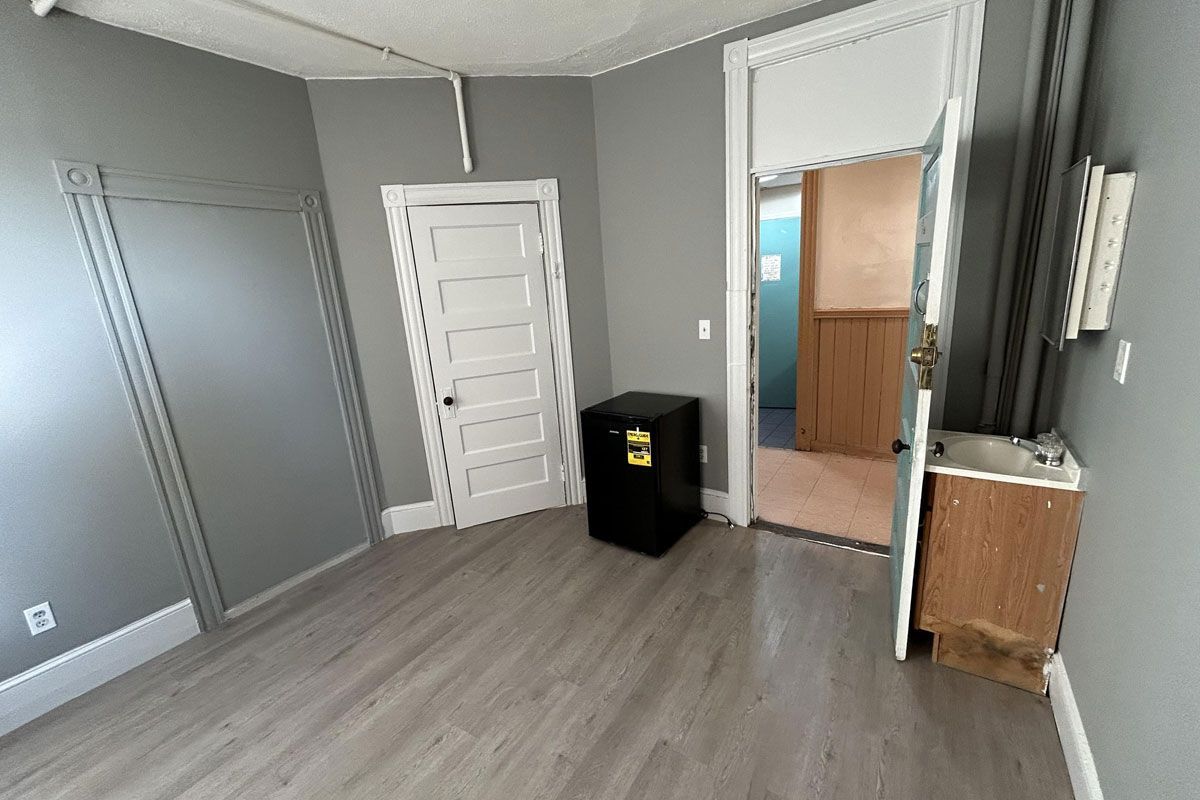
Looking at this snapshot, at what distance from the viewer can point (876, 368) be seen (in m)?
3.72

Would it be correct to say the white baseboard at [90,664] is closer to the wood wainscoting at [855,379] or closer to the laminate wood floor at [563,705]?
the laminate wood floor at [563,705]

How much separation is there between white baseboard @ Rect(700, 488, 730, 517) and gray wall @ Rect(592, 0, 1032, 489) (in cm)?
10

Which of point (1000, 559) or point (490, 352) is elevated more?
point (490, 352)

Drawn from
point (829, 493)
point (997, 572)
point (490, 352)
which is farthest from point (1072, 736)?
point (490, 352)

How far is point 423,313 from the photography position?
9.48 ft

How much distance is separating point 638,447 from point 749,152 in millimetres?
1629

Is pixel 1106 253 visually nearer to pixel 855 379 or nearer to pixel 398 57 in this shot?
pixel 855 379

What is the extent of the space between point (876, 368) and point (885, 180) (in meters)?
1.34

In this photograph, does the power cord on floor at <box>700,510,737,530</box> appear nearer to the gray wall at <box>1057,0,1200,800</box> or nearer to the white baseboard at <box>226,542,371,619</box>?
the gray wall at <box>1057,0,1200,800</box>

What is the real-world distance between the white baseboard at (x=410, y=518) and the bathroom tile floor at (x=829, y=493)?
6.92 feet

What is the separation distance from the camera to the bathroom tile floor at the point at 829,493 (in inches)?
114

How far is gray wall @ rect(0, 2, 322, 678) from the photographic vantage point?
5.94 feet

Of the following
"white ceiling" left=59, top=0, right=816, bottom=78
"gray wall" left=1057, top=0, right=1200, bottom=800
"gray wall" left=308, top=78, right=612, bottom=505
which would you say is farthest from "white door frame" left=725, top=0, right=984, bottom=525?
"gray wall" left=308, top=78, right=612, bottom=505

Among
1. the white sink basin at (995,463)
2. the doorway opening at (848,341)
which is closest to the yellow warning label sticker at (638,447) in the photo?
the doorway opening at (848,341)
